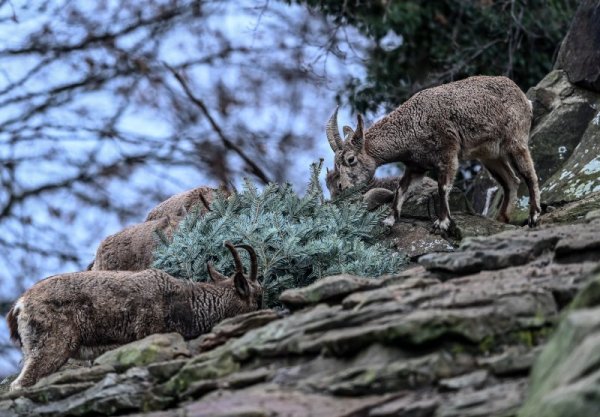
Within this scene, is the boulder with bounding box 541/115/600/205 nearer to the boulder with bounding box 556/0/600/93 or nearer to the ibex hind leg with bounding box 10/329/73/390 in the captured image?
the boulder with bounding box 556/0/600/93

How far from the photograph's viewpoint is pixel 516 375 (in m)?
7.73

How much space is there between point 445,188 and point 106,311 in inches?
197

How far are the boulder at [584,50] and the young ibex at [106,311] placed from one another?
289 inches

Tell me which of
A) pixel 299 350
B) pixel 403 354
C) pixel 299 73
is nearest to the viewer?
pixel 403 354

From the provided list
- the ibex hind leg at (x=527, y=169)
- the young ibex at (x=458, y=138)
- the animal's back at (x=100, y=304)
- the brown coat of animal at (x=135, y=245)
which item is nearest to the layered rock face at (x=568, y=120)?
the ibex hind leg at (x=527, y=169)

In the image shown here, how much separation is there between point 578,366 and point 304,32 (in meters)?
16.8

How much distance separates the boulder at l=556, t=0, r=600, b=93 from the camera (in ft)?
57.0

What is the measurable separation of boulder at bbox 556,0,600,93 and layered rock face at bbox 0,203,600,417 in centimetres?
724

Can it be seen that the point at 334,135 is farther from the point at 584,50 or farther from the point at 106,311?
the point at 106,311

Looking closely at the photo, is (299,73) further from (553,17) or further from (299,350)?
(299,350)

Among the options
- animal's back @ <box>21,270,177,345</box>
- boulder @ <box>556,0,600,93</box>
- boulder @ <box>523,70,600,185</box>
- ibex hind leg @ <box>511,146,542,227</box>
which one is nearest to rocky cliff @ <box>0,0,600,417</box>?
animal's back @ <box>21,270,177,345</box>

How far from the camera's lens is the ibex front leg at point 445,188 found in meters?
14.6

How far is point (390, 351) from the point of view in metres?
8.16

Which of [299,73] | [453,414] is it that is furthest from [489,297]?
[299,73]
